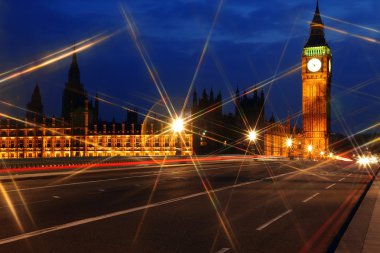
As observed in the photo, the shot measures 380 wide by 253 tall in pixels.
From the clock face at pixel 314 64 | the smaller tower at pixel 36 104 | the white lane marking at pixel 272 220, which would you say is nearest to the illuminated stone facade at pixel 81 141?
the smaller tower at pixel 36 104

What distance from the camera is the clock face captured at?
15564 centimetres

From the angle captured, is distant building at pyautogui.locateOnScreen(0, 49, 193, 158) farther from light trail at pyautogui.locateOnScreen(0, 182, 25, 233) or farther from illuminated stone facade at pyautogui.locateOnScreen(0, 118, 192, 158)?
light trail at pyautogui.locateOnScreen(0, 182, 25, 233)

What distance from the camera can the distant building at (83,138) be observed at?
122m

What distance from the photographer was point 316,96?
15188cm

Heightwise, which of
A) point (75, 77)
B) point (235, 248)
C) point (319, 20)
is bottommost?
point (235, 248)

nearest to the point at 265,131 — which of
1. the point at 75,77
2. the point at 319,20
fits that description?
the point at 319,20

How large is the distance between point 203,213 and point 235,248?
16.1 ft

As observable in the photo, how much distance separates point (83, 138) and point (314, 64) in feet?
244

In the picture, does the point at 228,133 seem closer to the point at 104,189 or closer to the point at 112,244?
the point at 104,189

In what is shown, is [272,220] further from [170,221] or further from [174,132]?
[174,132]

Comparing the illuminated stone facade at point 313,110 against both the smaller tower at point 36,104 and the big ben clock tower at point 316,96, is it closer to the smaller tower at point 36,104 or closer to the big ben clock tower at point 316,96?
the big ben clock tower at point 316,96

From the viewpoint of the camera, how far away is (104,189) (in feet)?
74.5

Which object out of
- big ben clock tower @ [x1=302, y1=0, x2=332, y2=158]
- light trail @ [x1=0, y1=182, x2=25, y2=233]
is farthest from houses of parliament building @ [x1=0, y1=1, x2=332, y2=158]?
light trail @ [x1=0, y1=182, x2=25, y2=233]

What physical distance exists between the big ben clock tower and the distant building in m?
46.1
